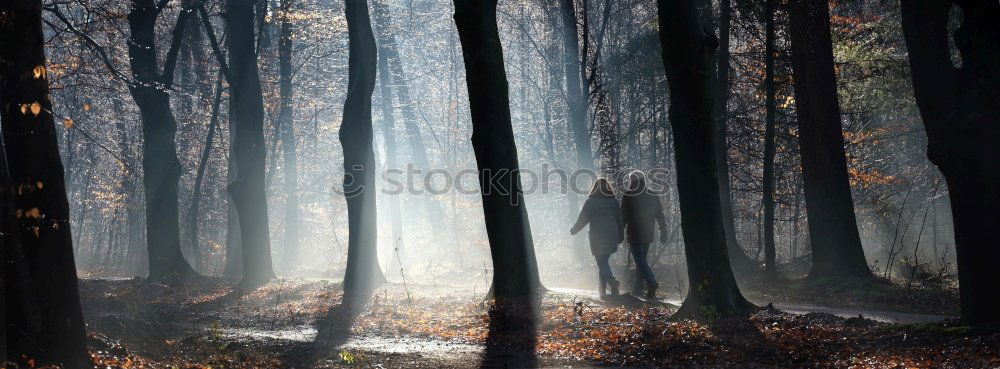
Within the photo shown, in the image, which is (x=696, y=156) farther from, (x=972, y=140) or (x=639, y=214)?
(x=639, y=214)

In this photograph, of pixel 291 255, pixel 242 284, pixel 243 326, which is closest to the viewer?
pixel 243 326

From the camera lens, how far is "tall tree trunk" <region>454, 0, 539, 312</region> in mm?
11180

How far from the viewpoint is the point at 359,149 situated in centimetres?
1709

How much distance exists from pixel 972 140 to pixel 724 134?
12048mm

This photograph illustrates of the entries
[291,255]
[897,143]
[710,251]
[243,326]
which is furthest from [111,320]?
[897,143]

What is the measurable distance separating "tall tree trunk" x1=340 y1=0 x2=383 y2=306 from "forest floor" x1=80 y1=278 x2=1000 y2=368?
2.97m

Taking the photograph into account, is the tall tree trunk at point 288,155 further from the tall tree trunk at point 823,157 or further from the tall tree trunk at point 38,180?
the tall tree trunk at point 38,180

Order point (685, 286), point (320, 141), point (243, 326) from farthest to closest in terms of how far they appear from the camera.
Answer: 1. point (320, 141)
2. point (685, 286)
3. point (243, 326)

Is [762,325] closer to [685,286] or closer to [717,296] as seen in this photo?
[717,296]

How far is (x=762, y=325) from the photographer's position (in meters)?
9.09

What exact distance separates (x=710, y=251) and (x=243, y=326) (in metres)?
6.83

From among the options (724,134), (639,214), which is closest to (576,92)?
(724,134)

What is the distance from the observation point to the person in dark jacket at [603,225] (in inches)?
538

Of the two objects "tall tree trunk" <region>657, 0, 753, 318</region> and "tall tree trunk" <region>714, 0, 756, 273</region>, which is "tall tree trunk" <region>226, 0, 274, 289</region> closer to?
"tall tree trunk" <region>714, 0, 756, 273</region>
